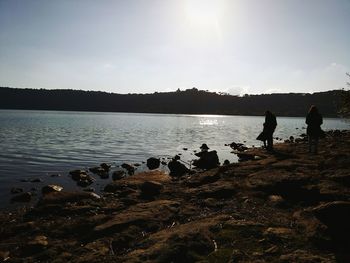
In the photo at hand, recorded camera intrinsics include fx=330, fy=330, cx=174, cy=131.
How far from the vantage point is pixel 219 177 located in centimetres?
1883

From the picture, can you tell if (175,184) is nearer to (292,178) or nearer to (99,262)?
(292,178)

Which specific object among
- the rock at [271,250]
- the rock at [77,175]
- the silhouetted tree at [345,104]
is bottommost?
the rock at [77,175]

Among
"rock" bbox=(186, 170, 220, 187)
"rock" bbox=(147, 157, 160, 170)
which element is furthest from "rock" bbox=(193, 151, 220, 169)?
"rock" bbox=(186, 170, 220, 187)

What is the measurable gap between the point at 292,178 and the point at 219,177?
197 inches

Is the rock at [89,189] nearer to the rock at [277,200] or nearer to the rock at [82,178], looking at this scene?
the rock at [82,178]

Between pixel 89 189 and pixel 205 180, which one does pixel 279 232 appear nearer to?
pixel 205 180

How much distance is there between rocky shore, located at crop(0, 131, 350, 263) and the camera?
326 inches

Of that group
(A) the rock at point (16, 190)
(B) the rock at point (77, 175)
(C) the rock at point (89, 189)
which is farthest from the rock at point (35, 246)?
(B) the rock at point (77, 175)

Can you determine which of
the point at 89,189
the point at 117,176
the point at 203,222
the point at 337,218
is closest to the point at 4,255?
the point at 203,222

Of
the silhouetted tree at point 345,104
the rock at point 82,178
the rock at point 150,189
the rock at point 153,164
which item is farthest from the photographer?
the silhouetted tree at point 345,104

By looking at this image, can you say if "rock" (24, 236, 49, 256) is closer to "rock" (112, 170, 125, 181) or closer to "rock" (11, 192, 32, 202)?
"rock" (11, 192, 32, 202)

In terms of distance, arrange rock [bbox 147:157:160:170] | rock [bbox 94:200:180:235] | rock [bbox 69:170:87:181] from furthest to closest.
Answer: rock [bbox 147:157:160:170], rock [bbox 69:170:87:181], rock [bbox 94:200:180:235]

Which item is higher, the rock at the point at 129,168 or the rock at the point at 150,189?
the rock at the point at 150,189

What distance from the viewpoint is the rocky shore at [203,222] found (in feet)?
27.1
